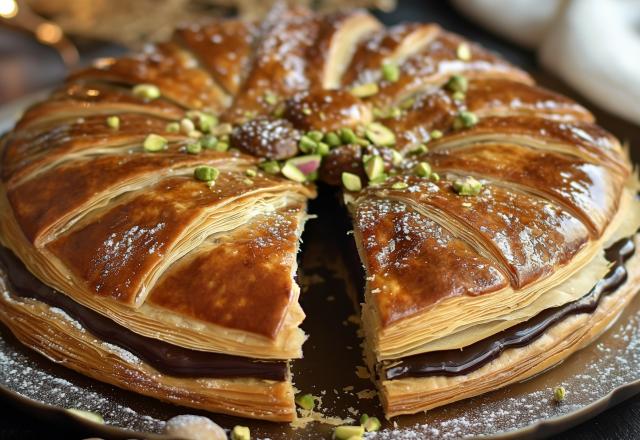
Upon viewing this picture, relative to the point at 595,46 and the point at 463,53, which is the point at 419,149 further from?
the point at 595,46

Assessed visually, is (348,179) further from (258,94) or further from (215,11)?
(215,11)

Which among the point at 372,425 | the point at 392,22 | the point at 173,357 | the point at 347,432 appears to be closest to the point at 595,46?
the point at 392,22

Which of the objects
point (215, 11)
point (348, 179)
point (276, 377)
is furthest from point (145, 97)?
point (215, 11)

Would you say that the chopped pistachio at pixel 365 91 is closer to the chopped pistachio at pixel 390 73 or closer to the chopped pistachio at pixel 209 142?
the chopped pistachio at pixel 390 73

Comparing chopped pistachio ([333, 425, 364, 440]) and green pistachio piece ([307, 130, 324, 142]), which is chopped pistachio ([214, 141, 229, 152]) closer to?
green pistachio piece ([307, 130, 324, 142])

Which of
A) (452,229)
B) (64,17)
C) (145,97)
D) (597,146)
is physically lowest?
(64,17)

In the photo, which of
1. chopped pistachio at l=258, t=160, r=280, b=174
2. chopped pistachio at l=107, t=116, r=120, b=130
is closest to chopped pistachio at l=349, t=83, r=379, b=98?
chopped pistachio at l=258, t=160, r=280, b=174
